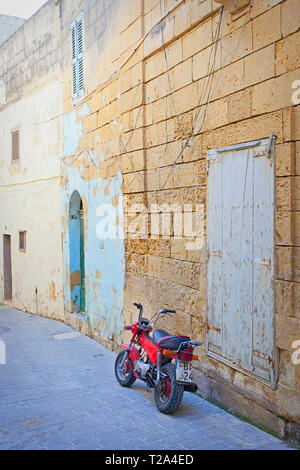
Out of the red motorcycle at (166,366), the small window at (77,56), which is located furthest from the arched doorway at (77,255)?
the red motorcycle at (166,366)

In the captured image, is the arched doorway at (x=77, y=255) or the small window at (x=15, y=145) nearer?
the arched doorway at (x=77, y=255)

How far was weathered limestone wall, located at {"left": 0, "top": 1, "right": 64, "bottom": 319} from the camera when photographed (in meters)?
10.6

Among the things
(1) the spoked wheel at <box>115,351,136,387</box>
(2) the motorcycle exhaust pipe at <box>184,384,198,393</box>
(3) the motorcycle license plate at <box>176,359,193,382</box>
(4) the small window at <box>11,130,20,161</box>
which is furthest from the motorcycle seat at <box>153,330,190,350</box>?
(4) the small window at <box>11,130,20,161</box>

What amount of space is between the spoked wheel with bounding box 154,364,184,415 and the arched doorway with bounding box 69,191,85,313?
5.00 meters

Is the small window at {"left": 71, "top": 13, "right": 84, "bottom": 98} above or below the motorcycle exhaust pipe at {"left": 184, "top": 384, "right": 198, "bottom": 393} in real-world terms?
above

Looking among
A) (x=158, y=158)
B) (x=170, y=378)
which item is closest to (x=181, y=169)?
(x=158, y=158)

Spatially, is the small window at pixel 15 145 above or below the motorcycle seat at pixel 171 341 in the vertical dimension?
above

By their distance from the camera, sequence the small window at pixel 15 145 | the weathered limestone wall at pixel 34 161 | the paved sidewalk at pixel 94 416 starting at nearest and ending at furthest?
the paved sidewalk at pixel 94 416, the weathered limestone wall at pixel 34 161, the small window at pixel 15 145

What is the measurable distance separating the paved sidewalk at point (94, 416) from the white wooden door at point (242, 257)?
0.59 m

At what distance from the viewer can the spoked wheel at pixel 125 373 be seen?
5796 millimetres

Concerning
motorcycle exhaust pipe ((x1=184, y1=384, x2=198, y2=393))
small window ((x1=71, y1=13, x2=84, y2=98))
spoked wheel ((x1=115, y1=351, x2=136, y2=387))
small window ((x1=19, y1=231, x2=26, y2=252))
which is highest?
small window ((x1=71, y1=13, x2=84, y2=98))

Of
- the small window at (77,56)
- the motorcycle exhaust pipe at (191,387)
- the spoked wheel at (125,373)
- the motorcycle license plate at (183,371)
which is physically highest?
the small window at (77,56)

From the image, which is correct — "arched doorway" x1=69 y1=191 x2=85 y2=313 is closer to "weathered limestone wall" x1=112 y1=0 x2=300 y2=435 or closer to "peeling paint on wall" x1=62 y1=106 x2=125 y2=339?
"peeling paint on wall" x1=62 y1=106 x2=125 y2=339

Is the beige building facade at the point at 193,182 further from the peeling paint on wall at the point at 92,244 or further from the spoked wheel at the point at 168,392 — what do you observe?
the spoked wheel at the point at 168,392
